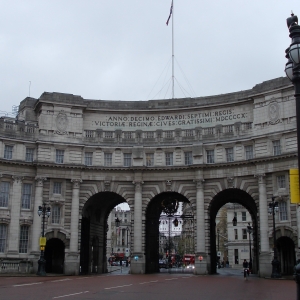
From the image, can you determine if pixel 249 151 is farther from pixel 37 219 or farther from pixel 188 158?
pixel 37 219

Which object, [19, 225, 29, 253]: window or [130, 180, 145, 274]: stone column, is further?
[130, 180, 145, 274]: stone column

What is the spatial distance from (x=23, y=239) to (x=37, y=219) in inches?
A: 111

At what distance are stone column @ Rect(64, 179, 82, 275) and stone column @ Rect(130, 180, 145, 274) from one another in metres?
6.49

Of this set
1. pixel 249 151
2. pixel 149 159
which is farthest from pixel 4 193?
pixel 249 151

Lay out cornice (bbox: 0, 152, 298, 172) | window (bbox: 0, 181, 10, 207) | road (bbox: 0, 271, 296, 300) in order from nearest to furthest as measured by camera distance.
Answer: road (bbox: 0, 271, 296, 300), cornice (bbox: 0, 152, 298, 172), window (bbox: 0, 181, 10, 207)

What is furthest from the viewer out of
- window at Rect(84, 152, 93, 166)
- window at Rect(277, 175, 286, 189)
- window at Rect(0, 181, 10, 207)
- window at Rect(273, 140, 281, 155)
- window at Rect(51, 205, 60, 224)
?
window at Rect(84, 152, 93, 166)

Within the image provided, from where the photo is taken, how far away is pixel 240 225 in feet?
371

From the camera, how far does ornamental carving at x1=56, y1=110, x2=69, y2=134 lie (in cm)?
5766

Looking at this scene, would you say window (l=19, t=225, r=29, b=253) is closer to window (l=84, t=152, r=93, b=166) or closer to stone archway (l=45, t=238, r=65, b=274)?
stone archway (l=45, t=238, r=65, b=274)

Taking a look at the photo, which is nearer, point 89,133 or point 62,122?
point 62,122

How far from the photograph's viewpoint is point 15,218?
54.2m

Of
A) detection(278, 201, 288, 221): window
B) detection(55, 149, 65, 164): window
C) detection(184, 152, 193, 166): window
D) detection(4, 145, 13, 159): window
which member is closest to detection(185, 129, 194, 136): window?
detection(184, 152, 193, 166): window

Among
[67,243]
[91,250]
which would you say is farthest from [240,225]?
[67,243]

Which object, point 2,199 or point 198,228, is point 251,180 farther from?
point 2,199
